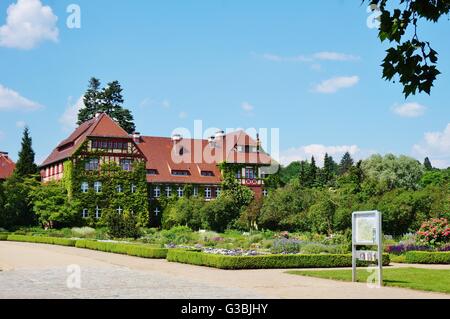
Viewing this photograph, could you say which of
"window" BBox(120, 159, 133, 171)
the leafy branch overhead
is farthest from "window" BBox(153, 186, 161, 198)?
the leafy branch overhead

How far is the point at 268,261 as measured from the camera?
1934 centimetres

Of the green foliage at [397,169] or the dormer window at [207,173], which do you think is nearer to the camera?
the dormer window at [207,173]

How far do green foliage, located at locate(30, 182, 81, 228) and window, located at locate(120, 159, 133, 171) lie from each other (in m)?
5.03

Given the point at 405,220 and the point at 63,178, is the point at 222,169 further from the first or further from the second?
the point at 405,220

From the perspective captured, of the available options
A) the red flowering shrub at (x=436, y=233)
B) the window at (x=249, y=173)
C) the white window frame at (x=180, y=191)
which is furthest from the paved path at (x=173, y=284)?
the window at (x=249, y=173)

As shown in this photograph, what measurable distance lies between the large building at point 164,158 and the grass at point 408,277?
34887 millimetres

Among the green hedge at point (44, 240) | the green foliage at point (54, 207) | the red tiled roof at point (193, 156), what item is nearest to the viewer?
the green hedge at point (44, 240)

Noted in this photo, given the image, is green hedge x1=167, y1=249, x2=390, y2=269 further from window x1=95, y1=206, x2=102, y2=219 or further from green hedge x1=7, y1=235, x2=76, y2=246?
window x1=95, y1=206, x2=102, y2=219

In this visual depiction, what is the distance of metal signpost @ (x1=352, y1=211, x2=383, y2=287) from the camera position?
14844mm

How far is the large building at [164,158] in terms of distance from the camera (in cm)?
A: 5006

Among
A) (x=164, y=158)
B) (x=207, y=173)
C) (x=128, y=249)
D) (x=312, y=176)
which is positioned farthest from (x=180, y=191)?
(x=128, y=249)

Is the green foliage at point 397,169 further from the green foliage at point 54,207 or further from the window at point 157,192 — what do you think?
the green foliage at point 54,207
